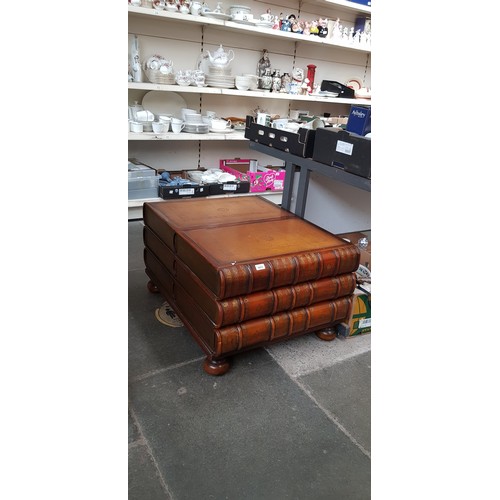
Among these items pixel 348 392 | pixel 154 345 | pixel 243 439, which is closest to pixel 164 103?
pixel 154 345

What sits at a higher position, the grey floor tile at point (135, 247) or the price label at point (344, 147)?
the price label at point (344, 147)

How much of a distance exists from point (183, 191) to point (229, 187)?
0.37m

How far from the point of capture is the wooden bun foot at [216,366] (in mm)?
1551

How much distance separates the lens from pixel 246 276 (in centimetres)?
143

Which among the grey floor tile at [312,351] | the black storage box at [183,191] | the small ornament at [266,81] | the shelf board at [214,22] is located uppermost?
the shelf board at [214,22]

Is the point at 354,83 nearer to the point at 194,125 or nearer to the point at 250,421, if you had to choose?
the point at 194,125

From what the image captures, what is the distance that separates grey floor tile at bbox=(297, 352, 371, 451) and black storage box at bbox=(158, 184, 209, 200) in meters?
1.81

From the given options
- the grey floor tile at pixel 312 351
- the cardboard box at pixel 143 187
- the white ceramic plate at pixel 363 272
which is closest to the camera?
the grey floor tile at pixel 312 351

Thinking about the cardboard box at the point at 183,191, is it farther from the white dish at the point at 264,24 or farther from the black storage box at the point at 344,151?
the black storage box at the point at 344,151


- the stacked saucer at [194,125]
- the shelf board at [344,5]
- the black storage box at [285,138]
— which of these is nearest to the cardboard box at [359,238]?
the black storage box at [285,138]

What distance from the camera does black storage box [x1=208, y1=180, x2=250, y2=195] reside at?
3.21 m

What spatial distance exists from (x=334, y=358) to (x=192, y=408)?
63cm

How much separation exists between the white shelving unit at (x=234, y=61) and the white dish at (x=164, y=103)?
5 centimetres
